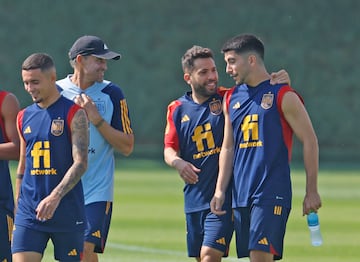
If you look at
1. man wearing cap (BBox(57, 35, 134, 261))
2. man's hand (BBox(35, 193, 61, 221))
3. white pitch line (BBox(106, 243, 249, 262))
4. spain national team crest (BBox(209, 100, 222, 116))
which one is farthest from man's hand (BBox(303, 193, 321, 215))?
white pitch line (BBox(106, 243, 249, 262))

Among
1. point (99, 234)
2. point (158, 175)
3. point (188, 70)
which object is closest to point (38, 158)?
point (99, 234)

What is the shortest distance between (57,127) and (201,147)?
6.02 feet

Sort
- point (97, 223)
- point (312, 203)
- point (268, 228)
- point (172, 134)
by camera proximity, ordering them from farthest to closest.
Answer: point (172, 134) < point (97, 223) < point (268, 228) < point (312, 203)

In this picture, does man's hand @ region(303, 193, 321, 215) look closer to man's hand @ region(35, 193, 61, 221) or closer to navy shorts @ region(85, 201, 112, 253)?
navy shorts @ region(85, 201, 112, 253)

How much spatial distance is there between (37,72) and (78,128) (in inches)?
20.8

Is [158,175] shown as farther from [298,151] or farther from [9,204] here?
[9,204]

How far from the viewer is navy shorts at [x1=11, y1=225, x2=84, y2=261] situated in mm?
8250

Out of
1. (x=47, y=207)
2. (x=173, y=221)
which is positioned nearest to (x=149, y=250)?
(x=173, y=221)

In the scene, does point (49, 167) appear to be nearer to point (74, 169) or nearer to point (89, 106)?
point (74, 169)

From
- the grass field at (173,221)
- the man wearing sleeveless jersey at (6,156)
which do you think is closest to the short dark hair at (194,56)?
the man wearing sleeveless jersey at (6,156)

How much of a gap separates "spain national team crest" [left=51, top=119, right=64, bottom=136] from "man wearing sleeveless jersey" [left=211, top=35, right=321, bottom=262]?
60.9 inches

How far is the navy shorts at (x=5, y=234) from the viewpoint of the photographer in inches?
350

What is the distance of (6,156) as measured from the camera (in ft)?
28.8

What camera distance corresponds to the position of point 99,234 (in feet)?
31.2
